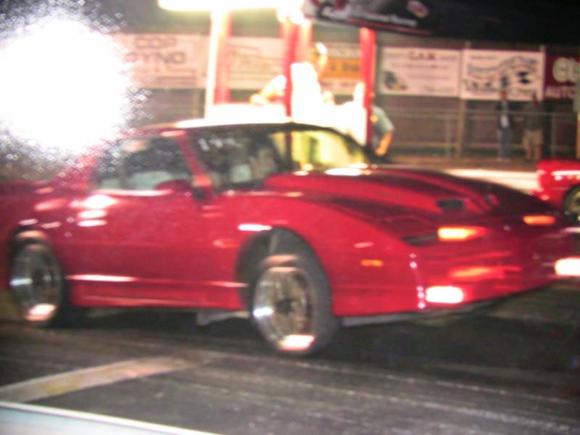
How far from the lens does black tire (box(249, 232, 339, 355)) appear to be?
19.1ft

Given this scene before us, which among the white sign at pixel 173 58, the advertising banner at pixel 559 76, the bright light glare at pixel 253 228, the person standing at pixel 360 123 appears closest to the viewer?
the bright light glare at pixel 253 228

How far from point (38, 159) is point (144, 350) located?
174 cm

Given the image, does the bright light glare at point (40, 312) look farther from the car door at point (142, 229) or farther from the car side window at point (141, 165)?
the car side window at point (141, 165)

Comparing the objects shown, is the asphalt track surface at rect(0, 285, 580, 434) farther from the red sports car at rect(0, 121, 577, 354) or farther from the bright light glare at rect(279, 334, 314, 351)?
the red sports car at rect(0, 121, 577, 354)

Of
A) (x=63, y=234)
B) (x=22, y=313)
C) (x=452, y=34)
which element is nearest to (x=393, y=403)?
(x=63, y=234)

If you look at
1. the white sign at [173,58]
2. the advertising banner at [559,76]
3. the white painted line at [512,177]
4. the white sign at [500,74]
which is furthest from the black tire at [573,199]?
the white sign at [500,74]

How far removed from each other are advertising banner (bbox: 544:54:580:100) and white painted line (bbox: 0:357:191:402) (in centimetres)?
1114

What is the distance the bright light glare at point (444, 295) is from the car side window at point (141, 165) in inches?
73.3

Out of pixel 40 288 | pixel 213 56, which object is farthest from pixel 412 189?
pixel 213 56

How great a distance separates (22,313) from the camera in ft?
24.6

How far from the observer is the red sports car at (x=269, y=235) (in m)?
5.66

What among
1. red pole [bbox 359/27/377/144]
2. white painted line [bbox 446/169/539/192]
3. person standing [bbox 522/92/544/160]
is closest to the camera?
white painted line [bbox 446/169/539/192]

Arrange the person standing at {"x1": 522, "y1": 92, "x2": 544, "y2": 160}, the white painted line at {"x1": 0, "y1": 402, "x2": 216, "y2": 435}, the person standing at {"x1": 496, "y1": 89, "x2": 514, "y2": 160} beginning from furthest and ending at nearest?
the person standing at {"x1": 496, "y1": 89, "x2": 514, "y2": 160}
the person standing at {"x1": 522, "y1": 92, "x2": 544, "y2": 160}
the white painted line at {"x1": 0, "y1": 402, "x2": 216, "y2": 435}

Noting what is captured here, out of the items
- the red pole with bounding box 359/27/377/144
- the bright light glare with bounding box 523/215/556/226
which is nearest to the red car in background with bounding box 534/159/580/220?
the red pole with bounding box 359/27/377/144
